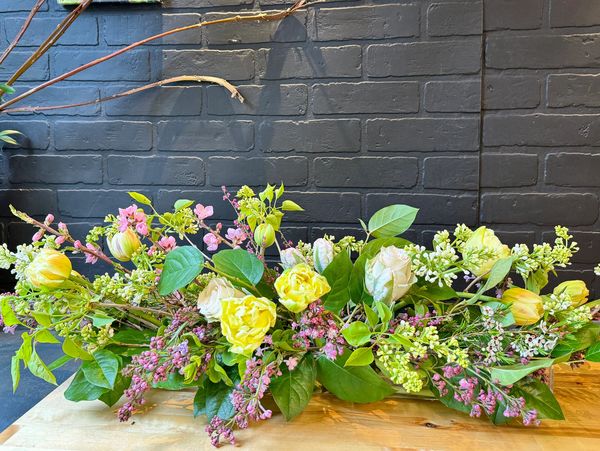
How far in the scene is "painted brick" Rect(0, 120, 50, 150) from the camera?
1.15m

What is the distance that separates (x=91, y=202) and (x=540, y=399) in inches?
40.6

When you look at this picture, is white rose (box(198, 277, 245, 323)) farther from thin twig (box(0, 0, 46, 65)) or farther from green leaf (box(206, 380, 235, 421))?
thin twig (box(0, 0, 46, 65))

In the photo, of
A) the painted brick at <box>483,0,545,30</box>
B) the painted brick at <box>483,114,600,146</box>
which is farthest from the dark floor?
the painted brick at <box>483,0,545,30</box>

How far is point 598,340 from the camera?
28.5 inches

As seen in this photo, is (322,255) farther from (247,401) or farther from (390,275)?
(247,401)

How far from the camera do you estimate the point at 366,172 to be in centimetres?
107

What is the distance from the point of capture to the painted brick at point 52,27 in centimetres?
111

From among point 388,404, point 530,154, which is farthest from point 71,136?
point 530,154

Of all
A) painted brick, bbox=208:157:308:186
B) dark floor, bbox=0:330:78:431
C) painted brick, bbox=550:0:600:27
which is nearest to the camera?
dark floor, bbox=0:330:78:431

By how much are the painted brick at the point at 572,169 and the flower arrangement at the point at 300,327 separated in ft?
1.18

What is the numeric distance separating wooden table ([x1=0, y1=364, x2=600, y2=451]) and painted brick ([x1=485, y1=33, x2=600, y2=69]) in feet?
2.22

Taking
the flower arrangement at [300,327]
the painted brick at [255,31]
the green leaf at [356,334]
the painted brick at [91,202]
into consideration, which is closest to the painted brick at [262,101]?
the painted brick at [255,31]

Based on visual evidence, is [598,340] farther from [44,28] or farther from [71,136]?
[44,28]

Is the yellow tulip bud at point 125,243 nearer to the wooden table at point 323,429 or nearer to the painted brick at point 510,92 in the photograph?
the wooden table at point 323,429
